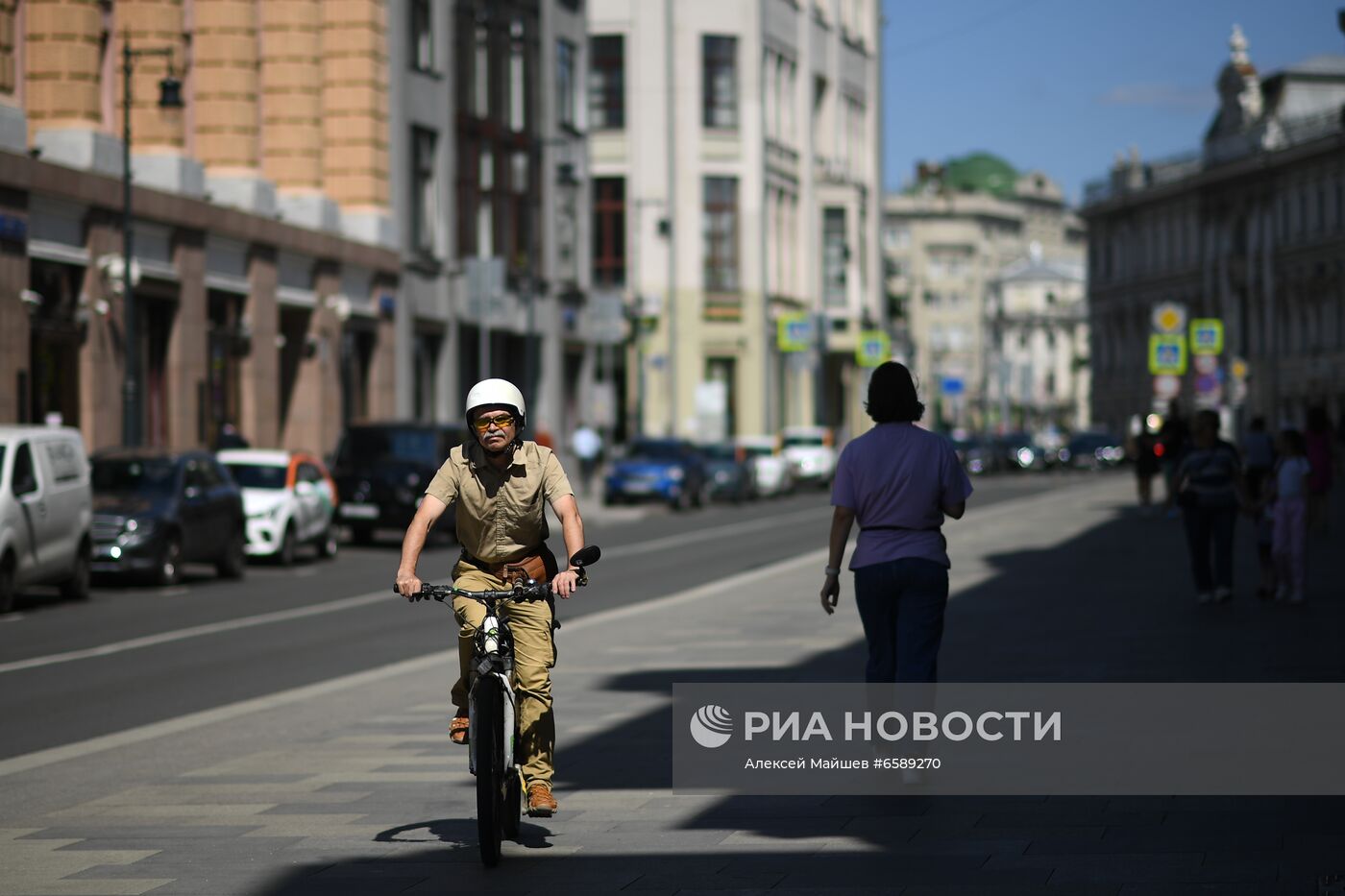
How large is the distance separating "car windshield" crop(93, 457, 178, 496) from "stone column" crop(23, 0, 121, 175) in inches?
386

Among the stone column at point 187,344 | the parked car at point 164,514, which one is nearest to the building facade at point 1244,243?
the stone column at point 187,344

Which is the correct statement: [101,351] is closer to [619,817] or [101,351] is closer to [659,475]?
[659,475]

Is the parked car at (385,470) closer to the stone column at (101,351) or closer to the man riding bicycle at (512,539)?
the stone column at (101,351)

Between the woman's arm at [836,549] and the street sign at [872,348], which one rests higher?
the street sign at [872,348]

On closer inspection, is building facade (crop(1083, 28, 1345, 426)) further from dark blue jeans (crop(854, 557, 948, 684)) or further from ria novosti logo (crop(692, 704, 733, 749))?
dark blue jeans (crop(854, 557, 948, 684))

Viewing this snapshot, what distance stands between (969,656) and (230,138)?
3181 centimetres

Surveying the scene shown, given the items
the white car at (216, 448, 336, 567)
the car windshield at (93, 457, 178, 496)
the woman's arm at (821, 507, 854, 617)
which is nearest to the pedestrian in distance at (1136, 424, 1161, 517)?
the white car at (216, 448, 336, 567)

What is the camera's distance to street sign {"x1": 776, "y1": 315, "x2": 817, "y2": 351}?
271 ft

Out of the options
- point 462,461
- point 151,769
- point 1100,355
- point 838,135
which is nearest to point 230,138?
point 151,769

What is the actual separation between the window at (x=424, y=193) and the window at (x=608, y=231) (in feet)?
86.3

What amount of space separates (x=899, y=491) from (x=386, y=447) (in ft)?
93.1

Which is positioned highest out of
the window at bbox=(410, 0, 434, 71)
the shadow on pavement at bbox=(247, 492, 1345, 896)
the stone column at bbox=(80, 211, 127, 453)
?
the window at bbox=(410, 0, 434, 71)

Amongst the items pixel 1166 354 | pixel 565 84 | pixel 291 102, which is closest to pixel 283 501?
pixel 291 102

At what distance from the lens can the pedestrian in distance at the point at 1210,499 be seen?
68.7ft
